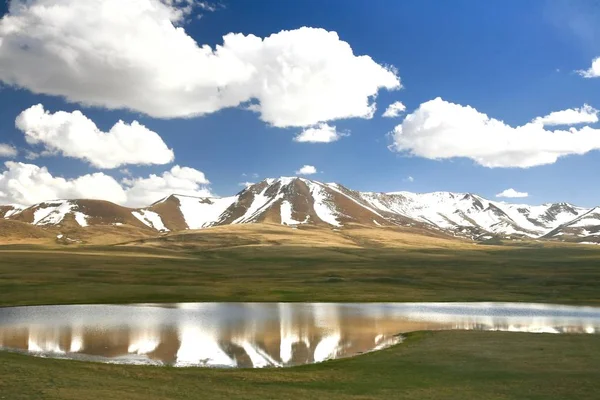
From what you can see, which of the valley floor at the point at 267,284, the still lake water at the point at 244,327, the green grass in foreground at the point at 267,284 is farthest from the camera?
the green grass in foreground at the point at 267,284

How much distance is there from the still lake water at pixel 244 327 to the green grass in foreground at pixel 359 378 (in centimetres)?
641

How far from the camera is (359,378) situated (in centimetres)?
3647

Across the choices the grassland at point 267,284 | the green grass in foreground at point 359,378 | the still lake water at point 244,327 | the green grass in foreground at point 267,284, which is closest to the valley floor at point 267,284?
the grassland at point 267,284

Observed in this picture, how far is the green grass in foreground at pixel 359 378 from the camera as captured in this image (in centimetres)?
2911

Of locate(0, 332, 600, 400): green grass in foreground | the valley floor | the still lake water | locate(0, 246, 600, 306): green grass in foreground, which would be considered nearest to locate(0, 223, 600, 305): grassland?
the valley floor

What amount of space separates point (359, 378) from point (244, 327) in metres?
29.6

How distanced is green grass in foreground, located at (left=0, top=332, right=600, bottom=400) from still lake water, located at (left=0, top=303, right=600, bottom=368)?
21.0ft

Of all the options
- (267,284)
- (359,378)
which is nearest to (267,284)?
(267,284)

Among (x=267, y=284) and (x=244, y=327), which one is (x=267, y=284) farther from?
(x=244, y=327)

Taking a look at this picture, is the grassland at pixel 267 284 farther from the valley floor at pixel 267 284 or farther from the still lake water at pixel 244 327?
the still lake water at pixel 244 327

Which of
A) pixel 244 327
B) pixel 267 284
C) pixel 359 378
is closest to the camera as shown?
pixel 359 378

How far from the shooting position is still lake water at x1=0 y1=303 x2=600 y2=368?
47312 millimetres

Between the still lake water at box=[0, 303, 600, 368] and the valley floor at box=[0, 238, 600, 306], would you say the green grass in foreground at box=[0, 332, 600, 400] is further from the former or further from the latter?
the valley floor at box=[0, 238, 600, 306]

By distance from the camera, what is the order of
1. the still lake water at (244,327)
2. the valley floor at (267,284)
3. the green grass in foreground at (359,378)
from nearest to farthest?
the green grass in foreground at (359,378) → the still lake water at (244,327) → the valley floor at (267,284)
